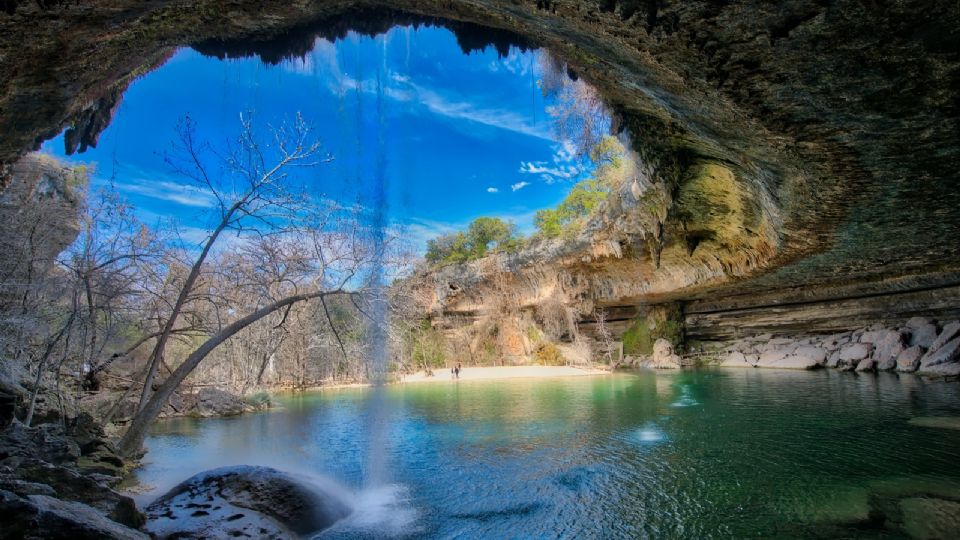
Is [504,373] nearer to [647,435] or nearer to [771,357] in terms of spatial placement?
[771,357]

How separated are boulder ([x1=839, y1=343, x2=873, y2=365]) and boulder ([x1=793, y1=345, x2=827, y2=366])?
98 cm

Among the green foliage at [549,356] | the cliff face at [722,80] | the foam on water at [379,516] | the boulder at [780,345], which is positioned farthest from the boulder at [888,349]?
the foam on water at [379,516]

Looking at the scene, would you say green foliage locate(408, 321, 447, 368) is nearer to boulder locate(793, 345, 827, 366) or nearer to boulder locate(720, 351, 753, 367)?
boulder locate(720, 351, 753, 367)

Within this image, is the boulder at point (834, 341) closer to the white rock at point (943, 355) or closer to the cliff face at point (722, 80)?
the white rock at point (943, 355)

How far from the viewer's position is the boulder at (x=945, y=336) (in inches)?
602

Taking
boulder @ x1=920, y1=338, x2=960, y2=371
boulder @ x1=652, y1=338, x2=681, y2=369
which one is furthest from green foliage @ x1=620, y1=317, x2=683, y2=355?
boulder @ x1=920, y1=338, x2=960, y2=371

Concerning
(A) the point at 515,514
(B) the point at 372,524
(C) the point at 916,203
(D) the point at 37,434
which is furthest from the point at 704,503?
(D) the point at 37,434

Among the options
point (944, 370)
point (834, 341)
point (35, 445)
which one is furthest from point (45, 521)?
point (834, 341)

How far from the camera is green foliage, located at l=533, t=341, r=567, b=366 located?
31.3 m

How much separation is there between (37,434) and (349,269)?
16.8ft

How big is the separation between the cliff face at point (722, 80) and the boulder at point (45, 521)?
3384mm

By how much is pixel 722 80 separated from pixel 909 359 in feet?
55.0

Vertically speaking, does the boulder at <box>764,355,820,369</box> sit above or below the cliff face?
below

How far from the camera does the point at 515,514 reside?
18.5ft
